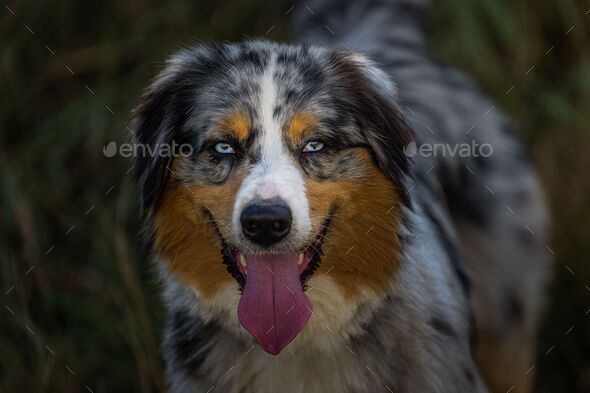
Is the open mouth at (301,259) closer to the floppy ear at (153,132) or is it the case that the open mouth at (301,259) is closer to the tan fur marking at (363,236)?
the tan fur marking at (363,236)

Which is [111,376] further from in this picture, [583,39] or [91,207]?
[583,39]

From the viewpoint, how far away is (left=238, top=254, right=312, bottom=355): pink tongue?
3537mm

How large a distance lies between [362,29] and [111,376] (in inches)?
85.7

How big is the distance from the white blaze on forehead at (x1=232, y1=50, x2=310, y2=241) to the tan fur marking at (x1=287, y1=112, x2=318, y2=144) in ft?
0.12

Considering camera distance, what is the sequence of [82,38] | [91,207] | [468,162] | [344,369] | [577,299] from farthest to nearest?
1. [82,38]
2. [91,207]
3. [577,299]
4. [468,162]
5. [344,369]

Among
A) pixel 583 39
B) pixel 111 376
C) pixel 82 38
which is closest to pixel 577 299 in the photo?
pixel 583 39

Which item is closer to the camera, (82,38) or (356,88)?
(356,88)

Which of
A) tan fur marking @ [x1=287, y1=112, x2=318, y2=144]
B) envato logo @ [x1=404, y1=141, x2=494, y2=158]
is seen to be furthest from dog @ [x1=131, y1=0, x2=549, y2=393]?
envato logo @ [x1=404, y1=141, x2=494, y2=158]

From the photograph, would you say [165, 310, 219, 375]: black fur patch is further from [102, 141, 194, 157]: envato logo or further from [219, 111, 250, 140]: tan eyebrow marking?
[219, 111, 250, 140]: tan eyebrow marking

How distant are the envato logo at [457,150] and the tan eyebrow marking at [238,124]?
4.28 feet

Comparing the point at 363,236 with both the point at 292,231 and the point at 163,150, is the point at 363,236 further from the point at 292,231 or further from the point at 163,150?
the point at 163,150

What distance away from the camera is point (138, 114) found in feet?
13.2

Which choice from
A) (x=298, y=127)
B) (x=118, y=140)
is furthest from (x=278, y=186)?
(x=118, y=140)

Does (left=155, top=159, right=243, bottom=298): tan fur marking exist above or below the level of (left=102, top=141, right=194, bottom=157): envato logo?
below
